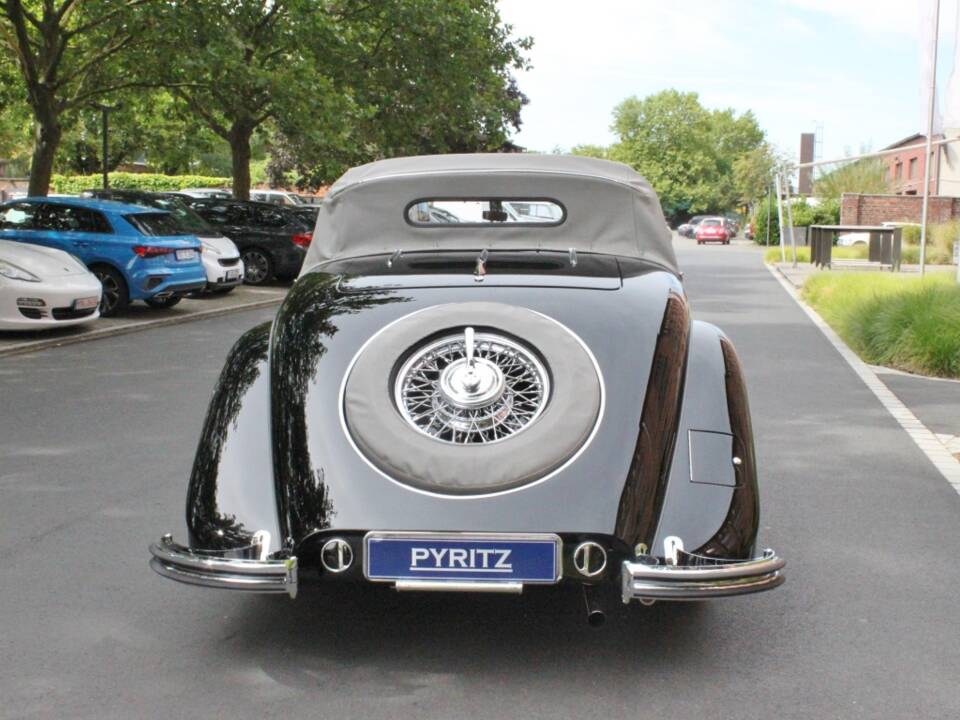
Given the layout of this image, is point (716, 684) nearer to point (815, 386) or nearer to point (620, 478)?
point (620, 478)

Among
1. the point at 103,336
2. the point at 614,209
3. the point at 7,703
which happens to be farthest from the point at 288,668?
the point at 103,336

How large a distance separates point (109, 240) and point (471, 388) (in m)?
13.0

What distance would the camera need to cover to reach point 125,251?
52.0ft

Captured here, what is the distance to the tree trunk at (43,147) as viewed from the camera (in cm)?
2141

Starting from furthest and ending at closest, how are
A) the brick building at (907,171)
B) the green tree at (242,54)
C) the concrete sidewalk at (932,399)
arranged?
the brick building at (907,171) < the green tree at (242,54) < the concrete sidewalk at (932,399)

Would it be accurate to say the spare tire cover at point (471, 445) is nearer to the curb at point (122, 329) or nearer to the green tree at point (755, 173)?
the curb at point (122, 329)

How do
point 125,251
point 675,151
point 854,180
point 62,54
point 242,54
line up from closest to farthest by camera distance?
1. point 125,251
2. point 242,54
3. point 62,54
4. point 854,180
5. point 675,151

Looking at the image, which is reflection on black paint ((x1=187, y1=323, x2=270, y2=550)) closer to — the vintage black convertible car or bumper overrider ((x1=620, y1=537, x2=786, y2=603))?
the vintage black convertible car

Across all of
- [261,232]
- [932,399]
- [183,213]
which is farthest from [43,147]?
[932,399]

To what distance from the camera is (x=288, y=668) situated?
385cm

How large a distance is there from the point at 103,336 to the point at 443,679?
11.2m

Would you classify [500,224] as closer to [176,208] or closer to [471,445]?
[471,445]

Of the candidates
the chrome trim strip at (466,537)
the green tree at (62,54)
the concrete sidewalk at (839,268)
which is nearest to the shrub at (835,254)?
the concrete sidewalk at (839,268)

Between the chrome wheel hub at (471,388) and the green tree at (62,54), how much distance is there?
17.6 meters
